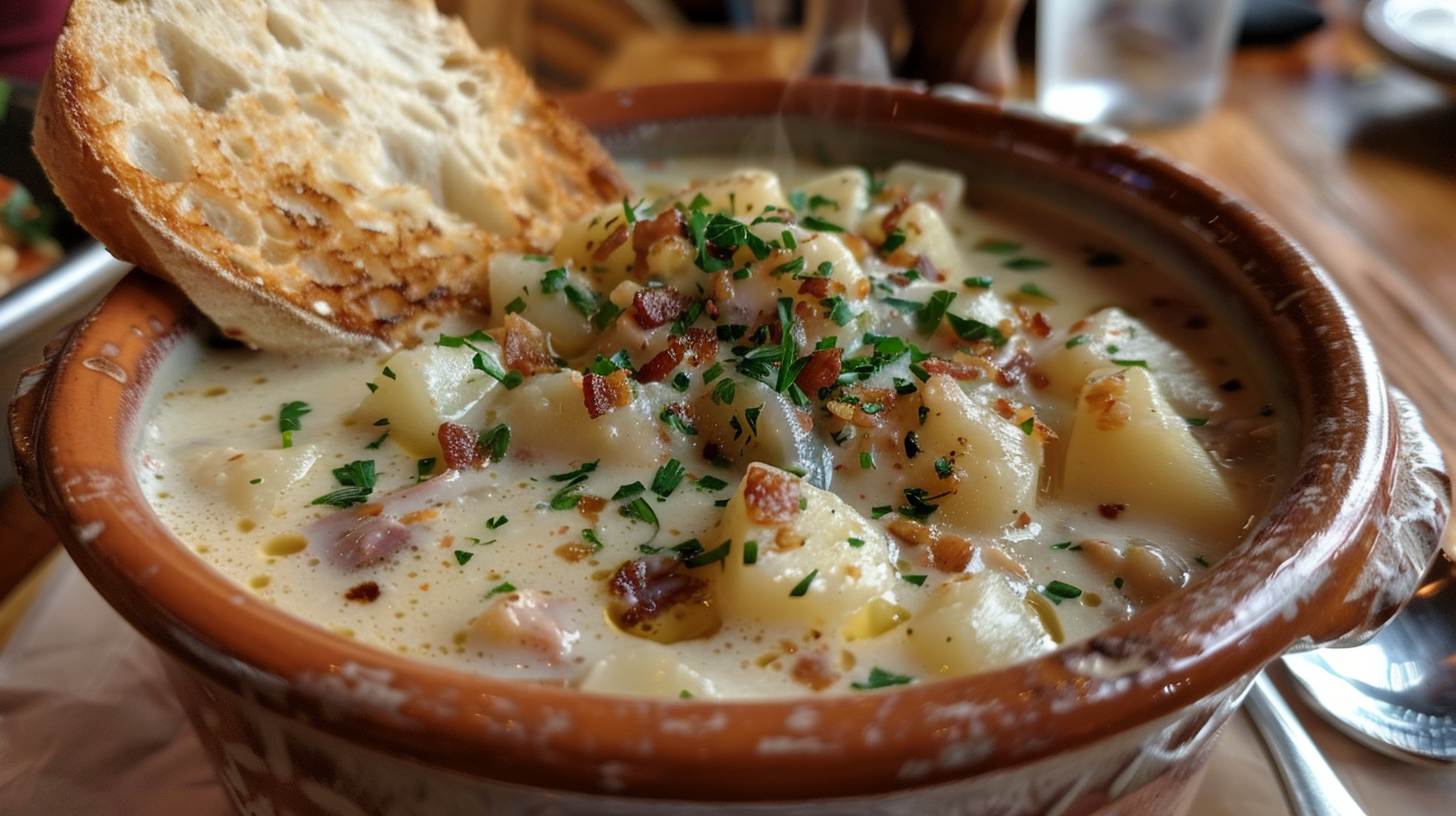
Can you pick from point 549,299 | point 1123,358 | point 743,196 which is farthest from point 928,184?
point 549,299

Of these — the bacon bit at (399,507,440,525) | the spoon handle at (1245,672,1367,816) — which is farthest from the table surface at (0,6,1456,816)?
the bacon bit at (399,507,440,525)

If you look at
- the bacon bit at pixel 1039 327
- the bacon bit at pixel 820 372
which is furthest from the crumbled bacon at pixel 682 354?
the bacon bit at pixel 1039 327

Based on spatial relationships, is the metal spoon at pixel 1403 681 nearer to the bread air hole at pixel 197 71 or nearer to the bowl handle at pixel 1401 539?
the bowl handle at pixel 1401 539

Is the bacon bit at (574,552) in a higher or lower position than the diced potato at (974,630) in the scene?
higher

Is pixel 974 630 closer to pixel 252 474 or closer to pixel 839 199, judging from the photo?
pixel 252 474

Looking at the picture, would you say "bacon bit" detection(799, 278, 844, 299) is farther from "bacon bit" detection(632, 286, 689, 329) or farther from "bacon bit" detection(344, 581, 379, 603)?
"bacon bit" detection(344, 581, 379, 603)
